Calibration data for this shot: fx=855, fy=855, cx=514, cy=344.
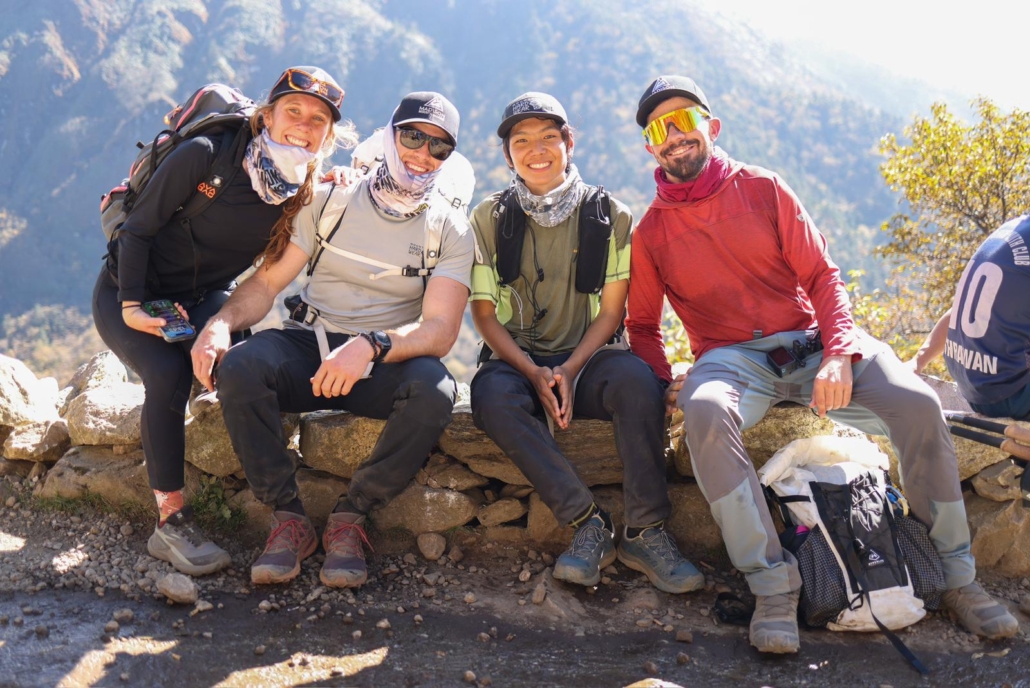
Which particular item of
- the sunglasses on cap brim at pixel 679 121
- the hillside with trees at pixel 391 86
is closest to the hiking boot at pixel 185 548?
the sunglasses on cap brim at pixel 679 121

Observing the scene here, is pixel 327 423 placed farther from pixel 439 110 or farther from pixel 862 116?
pixel 862 116

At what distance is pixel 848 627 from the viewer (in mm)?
3871

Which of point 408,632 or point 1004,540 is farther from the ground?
point 1004,540

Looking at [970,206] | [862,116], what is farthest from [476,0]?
[970,206]

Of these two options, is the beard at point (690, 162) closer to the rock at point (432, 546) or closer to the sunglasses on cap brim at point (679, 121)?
the sunglasses on cap brim at point (679, 121)

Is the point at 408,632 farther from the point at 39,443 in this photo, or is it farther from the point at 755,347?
the point at 39,443

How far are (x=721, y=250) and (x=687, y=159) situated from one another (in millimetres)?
525

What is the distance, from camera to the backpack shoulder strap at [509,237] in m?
4.68

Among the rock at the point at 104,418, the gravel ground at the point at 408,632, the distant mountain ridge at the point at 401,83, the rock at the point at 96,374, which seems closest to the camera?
the gravel ground at the point at 408,632

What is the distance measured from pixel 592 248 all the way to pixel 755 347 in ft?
3.31

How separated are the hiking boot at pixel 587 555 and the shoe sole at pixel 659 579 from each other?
0.42 feet

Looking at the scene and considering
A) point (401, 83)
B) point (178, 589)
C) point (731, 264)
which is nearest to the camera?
point (178, 589)

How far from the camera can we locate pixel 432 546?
15.0 ft

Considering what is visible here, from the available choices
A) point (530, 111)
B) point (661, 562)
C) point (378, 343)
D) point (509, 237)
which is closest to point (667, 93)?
point (530, 111)
